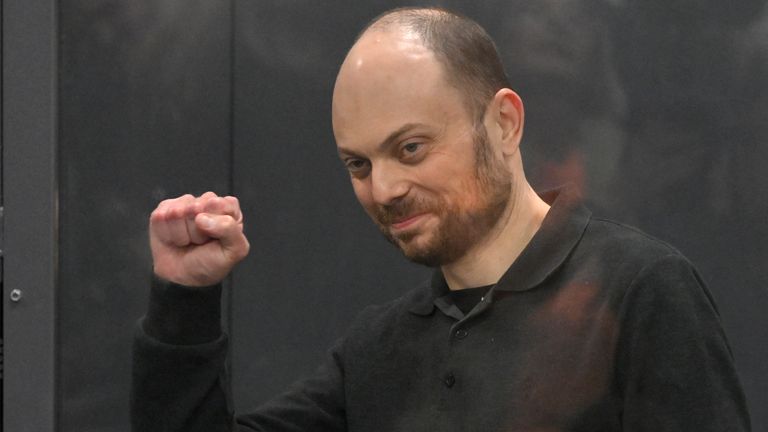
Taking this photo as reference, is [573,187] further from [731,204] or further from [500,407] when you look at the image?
[731,204]

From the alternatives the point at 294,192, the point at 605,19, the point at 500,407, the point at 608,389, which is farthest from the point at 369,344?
the point at 605,19

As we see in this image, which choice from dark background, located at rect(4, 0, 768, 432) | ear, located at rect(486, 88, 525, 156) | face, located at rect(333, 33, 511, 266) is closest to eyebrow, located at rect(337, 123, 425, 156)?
face, located at rect(333, 33, 511, 266)

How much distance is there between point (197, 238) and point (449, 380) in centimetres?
39

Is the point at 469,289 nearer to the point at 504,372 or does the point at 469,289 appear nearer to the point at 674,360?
the point at 504,372

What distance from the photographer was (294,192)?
279cm

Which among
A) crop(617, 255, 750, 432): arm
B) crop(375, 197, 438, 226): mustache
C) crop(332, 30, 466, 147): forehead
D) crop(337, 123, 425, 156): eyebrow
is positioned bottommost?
crop(617, 255, 750, 432): arm

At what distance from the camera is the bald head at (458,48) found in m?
1.66

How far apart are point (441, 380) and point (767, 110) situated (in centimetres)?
137

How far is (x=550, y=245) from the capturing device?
166 cm

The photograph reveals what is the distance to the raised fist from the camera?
1.55 meters

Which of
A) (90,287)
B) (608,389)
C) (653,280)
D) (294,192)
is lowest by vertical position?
(90,287)

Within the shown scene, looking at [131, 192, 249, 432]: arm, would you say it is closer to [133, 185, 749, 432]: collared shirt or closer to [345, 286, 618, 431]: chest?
[133, 185, 749, 432]: collared shirt

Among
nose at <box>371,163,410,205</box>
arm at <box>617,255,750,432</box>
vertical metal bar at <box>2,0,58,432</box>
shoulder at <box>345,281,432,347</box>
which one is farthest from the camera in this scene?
vertical metal bar at <box>2,0,58,432</box>

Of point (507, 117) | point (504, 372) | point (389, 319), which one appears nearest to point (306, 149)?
point (389, 319)
